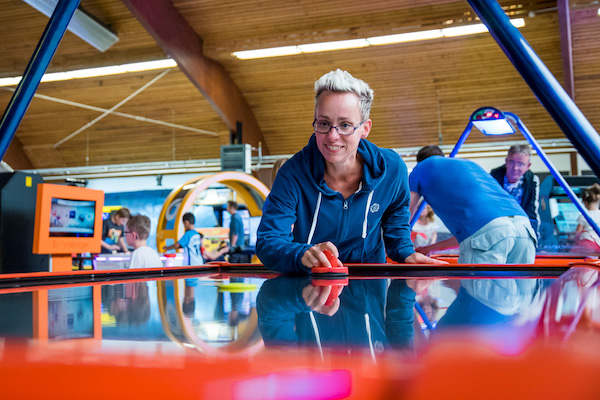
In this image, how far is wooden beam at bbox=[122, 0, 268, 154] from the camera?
9070mm

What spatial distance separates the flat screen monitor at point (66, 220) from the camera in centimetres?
420

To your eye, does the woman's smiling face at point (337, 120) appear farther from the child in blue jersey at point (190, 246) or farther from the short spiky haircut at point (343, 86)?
the child in blue jersey at point (190, 246)

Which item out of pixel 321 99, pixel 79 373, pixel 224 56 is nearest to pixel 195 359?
pixel 79 373

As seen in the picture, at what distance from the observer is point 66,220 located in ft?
14.8

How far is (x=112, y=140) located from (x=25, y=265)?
35.9 ft

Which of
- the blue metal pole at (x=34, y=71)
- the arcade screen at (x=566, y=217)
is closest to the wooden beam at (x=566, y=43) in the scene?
the arcade screen at (x=566, y=217)

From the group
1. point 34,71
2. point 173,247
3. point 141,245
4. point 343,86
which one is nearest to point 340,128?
point 343,86

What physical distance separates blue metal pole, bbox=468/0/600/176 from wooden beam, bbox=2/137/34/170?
15.5 m

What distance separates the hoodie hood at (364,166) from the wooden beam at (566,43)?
794 cm

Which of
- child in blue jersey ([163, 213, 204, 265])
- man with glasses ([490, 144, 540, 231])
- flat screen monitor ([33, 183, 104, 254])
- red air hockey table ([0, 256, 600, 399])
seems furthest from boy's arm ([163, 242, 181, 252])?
red air hockey table ([0, 256, 600, 399])

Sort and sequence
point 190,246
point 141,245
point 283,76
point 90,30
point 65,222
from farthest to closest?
point 283,76
point 90,30
point 190,246
point 141,245
point 65,222

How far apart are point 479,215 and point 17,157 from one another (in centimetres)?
1520

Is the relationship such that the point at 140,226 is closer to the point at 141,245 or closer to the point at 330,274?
the point at 141,245

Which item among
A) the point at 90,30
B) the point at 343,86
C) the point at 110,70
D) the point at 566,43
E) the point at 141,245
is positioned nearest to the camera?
the point at 343,86
